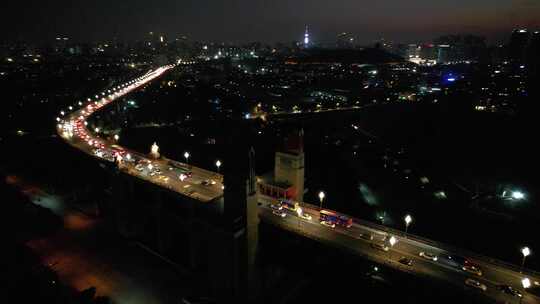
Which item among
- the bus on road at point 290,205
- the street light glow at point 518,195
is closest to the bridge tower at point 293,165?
the bus on road at point 290,205

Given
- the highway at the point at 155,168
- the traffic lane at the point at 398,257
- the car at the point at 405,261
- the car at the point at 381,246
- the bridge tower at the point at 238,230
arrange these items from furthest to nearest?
the highway at the point at 155,168
the bridge tower at the point at 238,230
the car at the point at 381,246
the car at the point at 405,261
the traffic lane at the point at 398,257

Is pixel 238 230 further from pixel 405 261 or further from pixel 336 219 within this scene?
pixel 405 261

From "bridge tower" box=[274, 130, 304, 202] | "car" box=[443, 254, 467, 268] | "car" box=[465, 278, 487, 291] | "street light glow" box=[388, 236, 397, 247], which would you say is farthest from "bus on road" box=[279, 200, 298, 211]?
"car" box=[465, 278, 487, 291]

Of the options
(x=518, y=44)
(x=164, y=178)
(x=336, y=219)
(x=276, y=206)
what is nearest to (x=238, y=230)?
(x=276, y=206)

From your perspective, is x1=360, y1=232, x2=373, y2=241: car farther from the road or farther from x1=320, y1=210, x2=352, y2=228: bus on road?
x1=320, y1=210, x2=352, y2=228: bus on road

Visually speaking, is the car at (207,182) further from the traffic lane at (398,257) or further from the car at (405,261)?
the car at (405,261)
